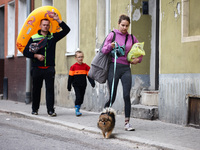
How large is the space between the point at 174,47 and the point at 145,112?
1619 millimetres

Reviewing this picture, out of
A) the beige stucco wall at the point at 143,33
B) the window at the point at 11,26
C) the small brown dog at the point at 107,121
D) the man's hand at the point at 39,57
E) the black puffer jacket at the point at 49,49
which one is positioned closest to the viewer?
the small brown dog at the point at 107,121

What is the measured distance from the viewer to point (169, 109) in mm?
9148

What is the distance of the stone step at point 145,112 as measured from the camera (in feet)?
31.4

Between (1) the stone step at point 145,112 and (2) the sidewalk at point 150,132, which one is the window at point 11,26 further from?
(1) the stone step at point 145,112

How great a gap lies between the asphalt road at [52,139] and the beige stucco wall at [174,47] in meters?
2.40

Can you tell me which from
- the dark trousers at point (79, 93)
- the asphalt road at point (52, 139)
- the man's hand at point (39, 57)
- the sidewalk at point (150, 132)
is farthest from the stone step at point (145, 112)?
the man's hand at point (39, 57)

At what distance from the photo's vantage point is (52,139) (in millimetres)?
7270

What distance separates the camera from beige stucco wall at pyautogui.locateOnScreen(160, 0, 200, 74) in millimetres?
8609

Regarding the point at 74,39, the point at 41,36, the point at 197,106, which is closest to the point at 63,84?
the point at 74,39

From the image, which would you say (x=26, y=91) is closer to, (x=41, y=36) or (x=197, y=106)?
(x=41, y=36)

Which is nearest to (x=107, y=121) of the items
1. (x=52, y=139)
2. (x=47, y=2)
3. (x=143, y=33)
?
(x=52, y=139)

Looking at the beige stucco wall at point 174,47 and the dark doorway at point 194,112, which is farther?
the beige stucco wall at point 174,47

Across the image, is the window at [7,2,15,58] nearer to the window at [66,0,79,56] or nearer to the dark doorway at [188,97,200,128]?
the window at [66,0,79,56]

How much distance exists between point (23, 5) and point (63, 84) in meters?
5.36
